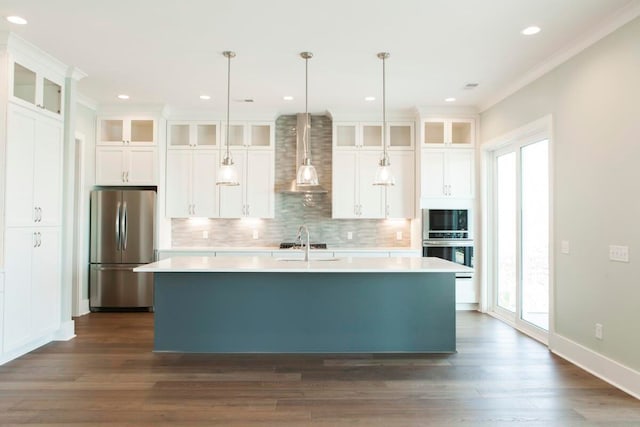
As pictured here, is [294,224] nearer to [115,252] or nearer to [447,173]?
[447,173]

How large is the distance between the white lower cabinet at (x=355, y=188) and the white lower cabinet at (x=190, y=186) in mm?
1770

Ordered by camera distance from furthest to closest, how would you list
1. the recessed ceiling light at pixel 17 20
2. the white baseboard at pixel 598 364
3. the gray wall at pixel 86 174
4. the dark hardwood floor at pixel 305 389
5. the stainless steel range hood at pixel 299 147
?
the stainless steel range hood at pixel 299 147 → the gray wall at pixel 86 174 → the recessed ceiling light at pixel 17 20 → the white baseboard at pixel 598 364 → the dark hardwood floor at pixel 305 389

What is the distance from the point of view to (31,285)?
388cm

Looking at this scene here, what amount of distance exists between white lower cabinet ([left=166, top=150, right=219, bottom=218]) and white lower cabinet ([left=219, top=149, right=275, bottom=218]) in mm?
191

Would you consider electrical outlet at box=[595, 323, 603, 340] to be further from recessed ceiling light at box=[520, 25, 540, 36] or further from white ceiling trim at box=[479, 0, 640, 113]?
recessed ceiling light at box=[520, 25, 540, 36]

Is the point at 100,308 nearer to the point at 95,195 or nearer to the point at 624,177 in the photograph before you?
the point at 95,195

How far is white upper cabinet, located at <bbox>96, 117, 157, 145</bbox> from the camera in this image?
580 cm

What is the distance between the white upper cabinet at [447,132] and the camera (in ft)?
19.1

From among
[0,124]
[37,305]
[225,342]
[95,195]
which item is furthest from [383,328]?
[95,195]

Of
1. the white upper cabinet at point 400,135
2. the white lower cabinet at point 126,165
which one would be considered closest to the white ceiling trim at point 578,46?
the white upper cabinet at point 400,135

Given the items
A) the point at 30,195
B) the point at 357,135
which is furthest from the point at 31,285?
the point at 357,135

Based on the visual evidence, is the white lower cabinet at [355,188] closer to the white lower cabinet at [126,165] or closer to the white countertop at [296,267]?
the white countertop at [296,267]

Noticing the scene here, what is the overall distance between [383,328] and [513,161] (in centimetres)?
281

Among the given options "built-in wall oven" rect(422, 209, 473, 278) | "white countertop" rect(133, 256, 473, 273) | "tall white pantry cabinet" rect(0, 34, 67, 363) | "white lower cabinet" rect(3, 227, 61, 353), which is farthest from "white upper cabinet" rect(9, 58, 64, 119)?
"built-in wall oven" rect(422, 209, 473, 278)
